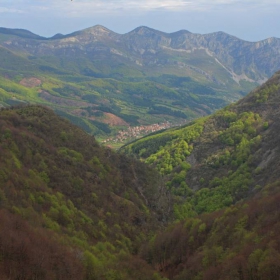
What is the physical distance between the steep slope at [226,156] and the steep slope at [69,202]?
13.9 metres

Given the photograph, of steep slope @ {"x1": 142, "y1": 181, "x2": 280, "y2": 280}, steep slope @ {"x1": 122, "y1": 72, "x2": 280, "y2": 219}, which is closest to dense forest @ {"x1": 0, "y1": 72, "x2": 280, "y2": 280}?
steep slope @ {"x1": 142, "y1": 181, "x2": 280, "y2": 280}

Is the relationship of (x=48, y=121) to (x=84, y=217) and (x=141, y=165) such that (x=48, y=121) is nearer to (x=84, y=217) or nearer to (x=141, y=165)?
(x=141, y=165)

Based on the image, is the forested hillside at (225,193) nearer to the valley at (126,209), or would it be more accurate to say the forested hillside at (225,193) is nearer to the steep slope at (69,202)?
the valley at (126,209)

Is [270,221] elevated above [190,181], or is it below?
above

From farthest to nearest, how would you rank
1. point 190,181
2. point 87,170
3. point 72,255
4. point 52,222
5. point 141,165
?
1. point 190,181
2. point 141,165
3. point 87,170
4. point 52,222
5. point 72,255

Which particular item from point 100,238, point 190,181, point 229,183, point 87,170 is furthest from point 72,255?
point 190,181

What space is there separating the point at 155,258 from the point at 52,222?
15.9m

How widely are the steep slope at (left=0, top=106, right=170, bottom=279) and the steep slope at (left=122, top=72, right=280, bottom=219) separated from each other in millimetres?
13857

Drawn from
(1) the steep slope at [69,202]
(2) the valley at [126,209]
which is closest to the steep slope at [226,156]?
(2) the valley at [126,209]

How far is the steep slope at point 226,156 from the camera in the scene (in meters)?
88.4

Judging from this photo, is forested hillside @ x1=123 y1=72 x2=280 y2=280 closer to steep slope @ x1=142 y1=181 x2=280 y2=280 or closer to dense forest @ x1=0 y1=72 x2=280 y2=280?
steep slope @ x1=142 y1=181 x2=280 y2=280

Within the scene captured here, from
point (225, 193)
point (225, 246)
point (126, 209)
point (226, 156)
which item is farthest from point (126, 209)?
point (226, 156)

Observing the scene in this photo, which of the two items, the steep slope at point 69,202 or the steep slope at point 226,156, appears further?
the steep slope at point 226,156

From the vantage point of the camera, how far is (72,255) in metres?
40.8
